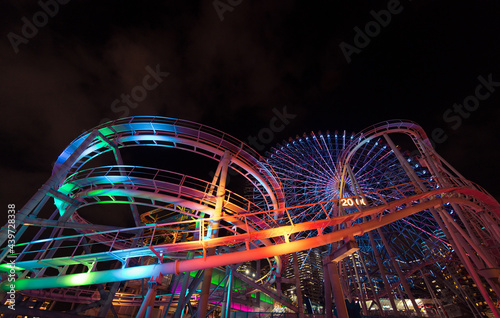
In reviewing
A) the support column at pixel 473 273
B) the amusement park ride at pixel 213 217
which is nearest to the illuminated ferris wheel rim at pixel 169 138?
the amusement park ride at pixel 213 217

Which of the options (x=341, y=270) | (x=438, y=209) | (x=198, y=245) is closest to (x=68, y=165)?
(x=198, y=245)

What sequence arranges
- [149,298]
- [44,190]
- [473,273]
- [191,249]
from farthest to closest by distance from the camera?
[473,273] → [44,190] → [191,249] → [149,298]

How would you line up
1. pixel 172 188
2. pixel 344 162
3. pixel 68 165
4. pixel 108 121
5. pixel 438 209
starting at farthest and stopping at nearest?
1. pixel 344 162
2. pixel 438 209
3. pixel 108 121
4. pixel 172 188
5. pixel 68 165

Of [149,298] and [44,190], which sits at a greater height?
[44,190]

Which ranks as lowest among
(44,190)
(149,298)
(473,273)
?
(149,298)

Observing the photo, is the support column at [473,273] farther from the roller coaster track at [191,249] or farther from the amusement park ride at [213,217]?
the roller coaster track at [191,249]

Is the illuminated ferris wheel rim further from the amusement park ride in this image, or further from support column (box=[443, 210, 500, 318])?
support column (box=[443, 210, 500, 318])

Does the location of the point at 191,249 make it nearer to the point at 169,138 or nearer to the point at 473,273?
the point at 169,138

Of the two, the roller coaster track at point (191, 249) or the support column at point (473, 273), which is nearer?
the roller coaster track at point (191, 249)

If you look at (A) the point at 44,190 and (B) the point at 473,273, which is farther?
(B) the point at 473,273

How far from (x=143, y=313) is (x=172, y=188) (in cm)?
615

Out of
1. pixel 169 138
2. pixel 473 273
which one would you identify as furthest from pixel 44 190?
pixel 473 273

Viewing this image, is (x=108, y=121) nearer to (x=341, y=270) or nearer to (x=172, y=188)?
(x=172, y=188)

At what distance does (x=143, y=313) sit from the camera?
916 centimetres
